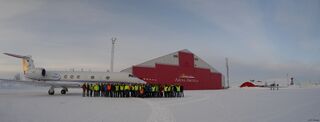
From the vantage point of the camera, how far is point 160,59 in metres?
46.8

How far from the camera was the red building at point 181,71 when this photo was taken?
146 ft

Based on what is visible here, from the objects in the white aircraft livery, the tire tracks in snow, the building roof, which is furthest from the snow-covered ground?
the building roof

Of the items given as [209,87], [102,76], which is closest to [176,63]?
[209,87]

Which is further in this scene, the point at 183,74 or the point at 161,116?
the point at 183,74

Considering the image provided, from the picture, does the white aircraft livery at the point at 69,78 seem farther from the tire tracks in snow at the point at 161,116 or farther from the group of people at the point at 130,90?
the tire tracks in snow at the point at 161,116

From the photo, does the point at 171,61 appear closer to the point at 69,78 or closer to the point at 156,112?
the point at 69,78

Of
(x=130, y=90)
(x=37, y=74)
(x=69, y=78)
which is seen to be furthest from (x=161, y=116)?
(x=37, y=74)

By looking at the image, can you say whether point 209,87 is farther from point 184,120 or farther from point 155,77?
point 184,120

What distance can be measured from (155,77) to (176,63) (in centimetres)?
584

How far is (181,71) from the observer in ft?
160

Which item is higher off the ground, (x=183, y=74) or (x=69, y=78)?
(x=183, y=74)

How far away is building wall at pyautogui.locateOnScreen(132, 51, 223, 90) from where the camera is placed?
44.3 meters

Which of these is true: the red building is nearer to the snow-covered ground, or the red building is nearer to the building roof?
the building roof

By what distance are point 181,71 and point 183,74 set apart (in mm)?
668
